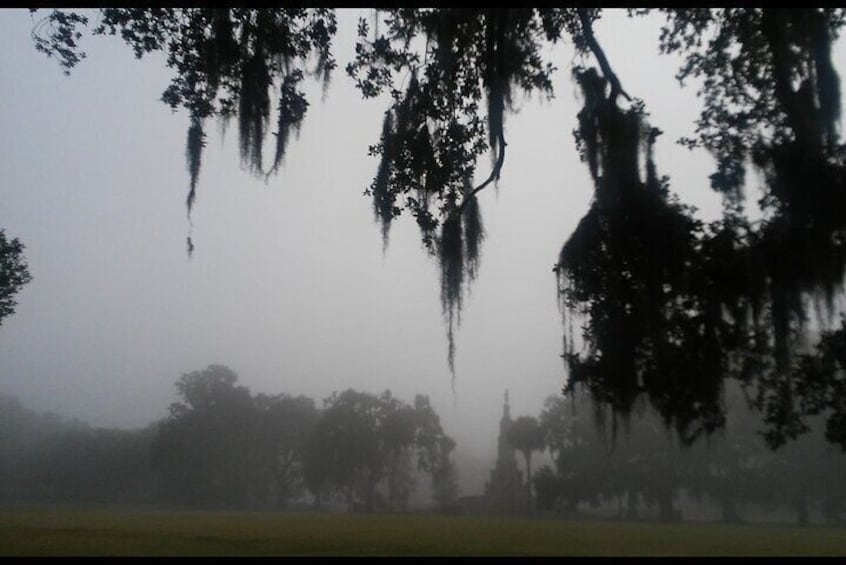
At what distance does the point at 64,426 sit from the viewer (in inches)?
1986

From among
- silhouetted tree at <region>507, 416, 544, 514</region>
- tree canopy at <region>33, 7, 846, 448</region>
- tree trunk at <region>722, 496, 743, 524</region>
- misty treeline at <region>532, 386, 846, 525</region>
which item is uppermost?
tree canopy at <region>33, 7, 846, 448</region>

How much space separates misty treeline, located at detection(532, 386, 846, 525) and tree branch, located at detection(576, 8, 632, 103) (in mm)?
23486

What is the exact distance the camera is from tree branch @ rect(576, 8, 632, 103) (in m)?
5.16

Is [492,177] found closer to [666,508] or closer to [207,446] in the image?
[666,508]

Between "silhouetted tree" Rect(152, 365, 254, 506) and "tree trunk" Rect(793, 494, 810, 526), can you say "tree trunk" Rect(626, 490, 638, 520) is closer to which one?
"tree trunk" Rect(793, 494, 810, 526)

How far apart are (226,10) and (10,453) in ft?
146

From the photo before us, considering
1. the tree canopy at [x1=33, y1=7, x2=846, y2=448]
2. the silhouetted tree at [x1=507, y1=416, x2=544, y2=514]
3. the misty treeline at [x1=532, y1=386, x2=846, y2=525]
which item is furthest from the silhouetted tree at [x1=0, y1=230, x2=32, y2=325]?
the silhouetted tree at [x1=507, y1=416, x2=544, y2=514]

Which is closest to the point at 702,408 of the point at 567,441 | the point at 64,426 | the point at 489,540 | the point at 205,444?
the point at 489,540

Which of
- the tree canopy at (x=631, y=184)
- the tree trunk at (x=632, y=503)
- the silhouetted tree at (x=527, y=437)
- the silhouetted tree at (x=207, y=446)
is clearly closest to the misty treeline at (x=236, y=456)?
the silhouetted tree at (x=207, y=446)

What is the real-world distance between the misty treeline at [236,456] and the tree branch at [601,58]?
29.2 meters

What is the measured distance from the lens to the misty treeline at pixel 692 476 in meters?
28.5

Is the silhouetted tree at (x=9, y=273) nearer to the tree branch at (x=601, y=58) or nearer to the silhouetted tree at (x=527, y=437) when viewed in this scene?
the tree branch at (x=601, y=58)

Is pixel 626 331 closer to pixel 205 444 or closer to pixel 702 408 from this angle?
pixel 702 408

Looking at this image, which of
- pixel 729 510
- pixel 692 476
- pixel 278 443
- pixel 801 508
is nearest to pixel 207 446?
pixel 278 443
